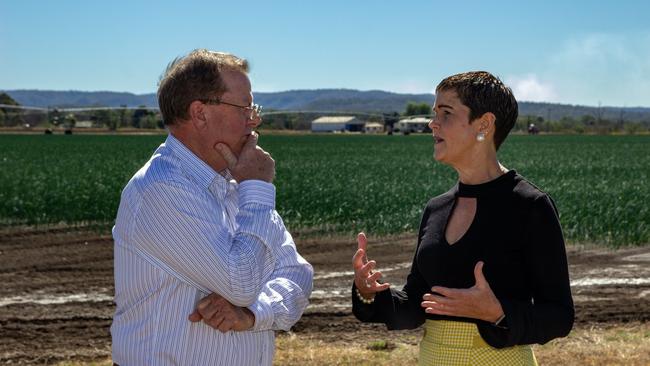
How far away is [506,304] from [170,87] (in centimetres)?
126

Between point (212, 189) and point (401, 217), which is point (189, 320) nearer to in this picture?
point (212, 189)

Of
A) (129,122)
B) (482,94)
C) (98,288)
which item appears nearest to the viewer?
(482,94)

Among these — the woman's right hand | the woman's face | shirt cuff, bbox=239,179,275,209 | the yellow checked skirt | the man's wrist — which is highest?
the woman's face

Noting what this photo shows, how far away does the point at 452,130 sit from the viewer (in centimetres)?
310

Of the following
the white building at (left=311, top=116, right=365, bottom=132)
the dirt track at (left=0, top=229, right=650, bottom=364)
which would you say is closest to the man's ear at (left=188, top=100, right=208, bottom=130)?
the dirt track at (left=0, top=229, right=650, bottom=364)

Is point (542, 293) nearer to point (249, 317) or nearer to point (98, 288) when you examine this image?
point (249, 317)

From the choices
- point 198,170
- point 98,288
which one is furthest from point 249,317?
point 98,288

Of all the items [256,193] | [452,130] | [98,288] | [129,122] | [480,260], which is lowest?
[129,122]

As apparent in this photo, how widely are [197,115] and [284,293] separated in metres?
0.65

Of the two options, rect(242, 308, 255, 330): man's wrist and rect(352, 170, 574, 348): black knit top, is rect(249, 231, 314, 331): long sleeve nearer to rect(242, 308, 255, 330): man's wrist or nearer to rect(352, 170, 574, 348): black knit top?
rect(242, 308, 255, 330): man's wrist

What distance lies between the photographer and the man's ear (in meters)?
2.87

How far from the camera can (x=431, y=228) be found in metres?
3.18

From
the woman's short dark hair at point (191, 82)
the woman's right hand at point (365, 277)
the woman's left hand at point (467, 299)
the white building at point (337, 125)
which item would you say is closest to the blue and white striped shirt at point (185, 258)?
the woman's short dark hair at point (191, 82)

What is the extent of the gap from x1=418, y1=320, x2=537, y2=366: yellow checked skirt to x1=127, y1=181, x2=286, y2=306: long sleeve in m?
0.69
